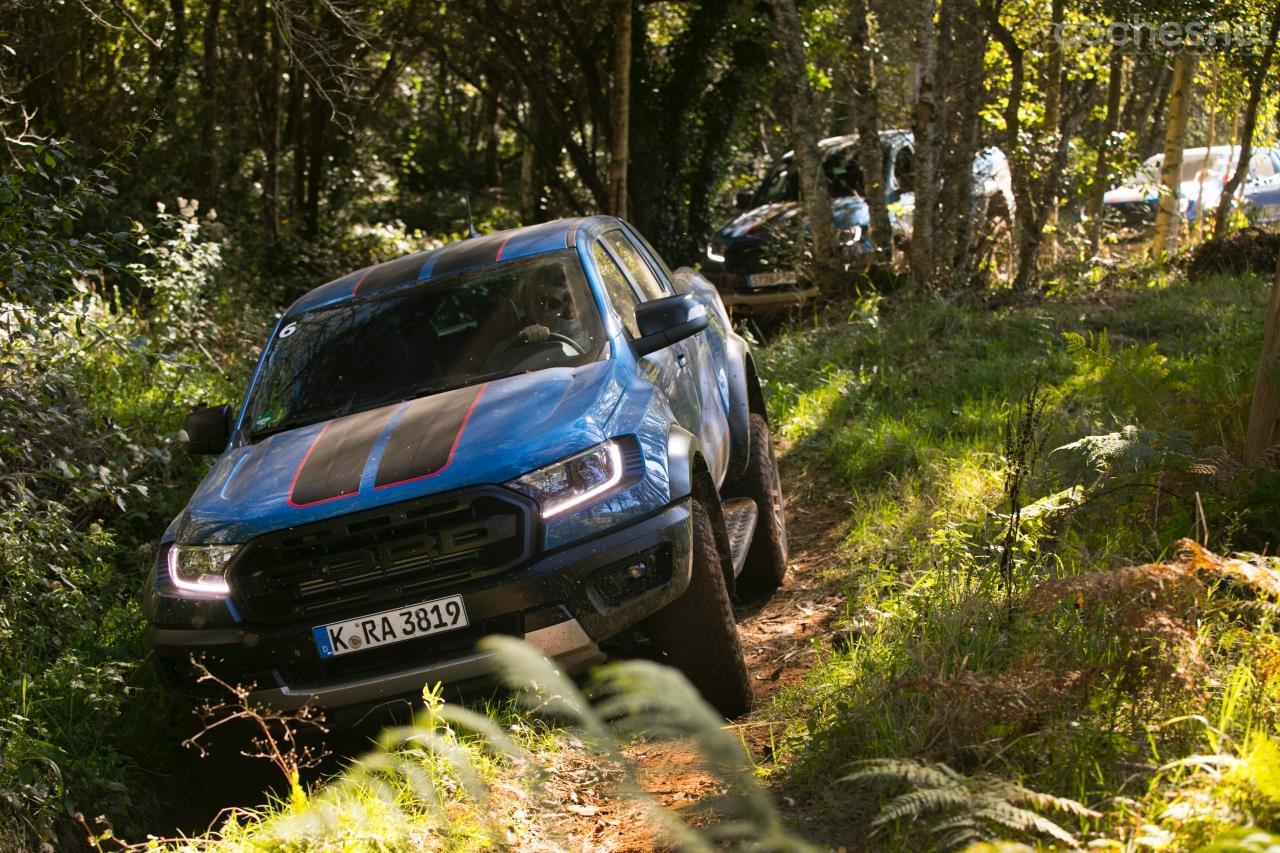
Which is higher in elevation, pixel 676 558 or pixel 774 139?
pixel 774 139

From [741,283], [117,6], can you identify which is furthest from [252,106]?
[117,6]

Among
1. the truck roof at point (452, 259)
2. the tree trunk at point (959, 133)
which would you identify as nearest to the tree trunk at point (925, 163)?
the tree trunk at point (959, 133)

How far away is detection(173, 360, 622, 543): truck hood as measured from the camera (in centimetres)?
396

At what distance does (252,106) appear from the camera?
1636cm

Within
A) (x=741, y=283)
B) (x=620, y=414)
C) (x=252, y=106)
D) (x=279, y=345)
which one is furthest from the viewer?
(x=252, y=106)

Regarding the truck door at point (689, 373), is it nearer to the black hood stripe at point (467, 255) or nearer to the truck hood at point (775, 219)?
the black hood stripe at point (467, 255)

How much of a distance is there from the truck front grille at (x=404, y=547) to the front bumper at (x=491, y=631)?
0.17ft

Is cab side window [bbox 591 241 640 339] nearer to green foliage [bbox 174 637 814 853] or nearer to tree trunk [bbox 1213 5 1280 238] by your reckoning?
green foliage [bbox 174 637 814 853]

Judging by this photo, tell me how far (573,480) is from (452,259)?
1772 millimetres

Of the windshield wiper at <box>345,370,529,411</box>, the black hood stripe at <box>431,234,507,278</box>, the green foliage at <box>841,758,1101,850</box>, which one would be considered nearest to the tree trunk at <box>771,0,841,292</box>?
the black hood stripe at <box>431,234,507,278</box>

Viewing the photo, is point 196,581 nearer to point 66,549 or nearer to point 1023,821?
point 66,549

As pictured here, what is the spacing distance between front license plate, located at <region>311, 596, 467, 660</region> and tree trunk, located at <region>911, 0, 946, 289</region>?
780 cm

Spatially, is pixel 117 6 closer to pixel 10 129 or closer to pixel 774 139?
pixel 10 129

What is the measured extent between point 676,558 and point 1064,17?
9.45 meters
